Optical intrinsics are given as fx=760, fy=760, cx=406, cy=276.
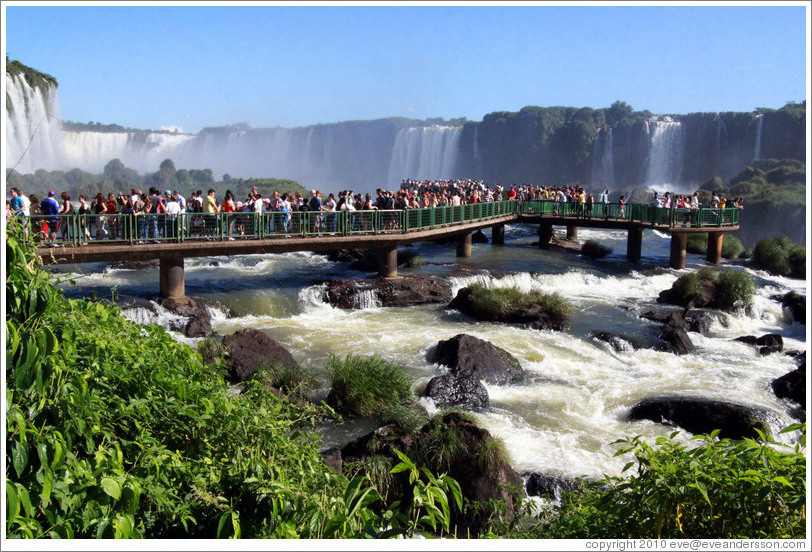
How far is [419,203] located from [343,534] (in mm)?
19752

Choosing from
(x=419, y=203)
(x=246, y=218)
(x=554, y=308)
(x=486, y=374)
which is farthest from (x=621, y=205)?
(x=486, y=374)

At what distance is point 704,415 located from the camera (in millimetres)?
10820

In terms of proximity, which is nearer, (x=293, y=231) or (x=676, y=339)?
(x=676, y=339)

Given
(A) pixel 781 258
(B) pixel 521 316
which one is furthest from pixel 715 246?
(B) pixel 521 316

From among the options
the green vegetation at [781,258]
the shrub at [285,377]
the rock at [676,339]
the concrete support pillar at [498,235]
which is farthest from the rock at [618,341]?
the concrete support pillar at [498,235]

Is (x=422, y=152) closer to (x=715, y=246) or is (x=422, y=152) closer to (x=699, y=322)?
(x=715, y=246)

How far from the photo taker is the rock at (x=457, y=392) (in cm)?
Result: 1155

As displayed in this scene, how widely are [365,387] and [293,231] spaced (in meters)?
8.62

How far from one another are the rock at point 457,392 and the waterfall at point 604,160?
6747cm

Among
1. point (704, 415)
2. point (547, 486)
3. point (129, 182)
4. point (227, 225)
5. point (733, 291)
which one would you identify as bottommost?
point (547, 486)

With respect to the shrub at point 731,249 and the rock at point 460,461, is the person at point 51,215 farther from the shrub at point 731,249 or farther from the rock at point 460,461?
the shrub at point 731,249

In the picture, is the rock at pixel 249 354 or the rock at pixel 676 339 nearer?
the rock at pixel 249 354

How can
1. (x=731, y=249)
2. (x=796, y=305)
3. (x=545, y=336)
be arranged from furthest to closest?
(x=731, y=249), (x=796, y=305), (x=545, y=336)

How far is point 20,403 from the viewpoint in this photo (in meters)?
4.20
